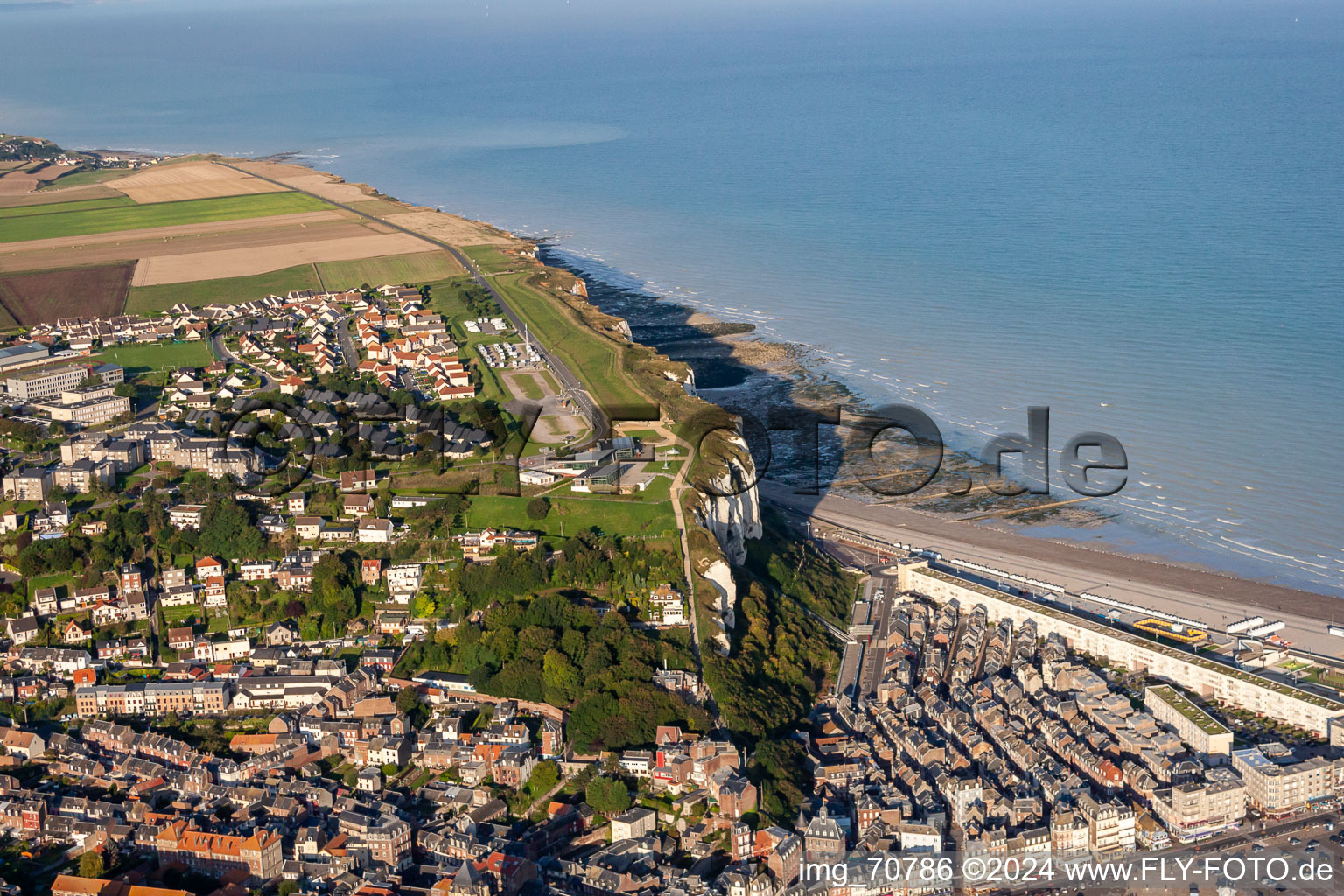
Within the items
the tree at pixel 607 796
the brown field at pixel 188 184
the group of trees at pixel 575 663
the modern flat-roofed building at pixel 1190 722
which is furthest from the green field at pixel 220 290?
the modern flat-roofed building at pixel 1190 722

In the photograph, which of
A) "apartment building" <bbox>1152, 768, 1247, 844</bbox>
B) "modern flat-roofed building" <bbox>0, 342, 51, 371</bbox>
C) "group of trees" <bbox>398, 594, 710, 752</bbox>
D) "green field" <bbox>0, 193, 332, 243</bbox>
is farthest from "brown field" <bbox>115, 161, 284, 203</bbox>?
"apartment building" <bbox>1152, 768, 1247, 844</bbox>

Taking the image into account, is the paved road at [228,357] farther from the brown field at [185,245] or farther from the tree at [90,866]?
the tree at [90,866]

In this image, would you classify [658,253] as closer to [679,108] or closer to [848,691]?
[848,691]

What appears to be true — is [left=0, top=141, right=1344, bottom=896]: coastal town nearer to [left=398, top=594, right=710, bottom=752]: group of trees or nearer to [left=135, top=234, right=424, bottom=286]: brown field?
[left=398, top=594, right=710, bottom=752]: group of trees

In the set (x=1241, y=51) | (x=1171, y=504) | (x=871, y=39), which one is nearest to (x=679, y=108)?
(x=1241, y=51)

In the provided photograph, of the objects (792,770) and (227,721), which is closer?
(792,770)

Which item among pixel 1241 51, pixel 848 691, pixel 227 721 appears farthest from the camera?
pixel 1241 51
